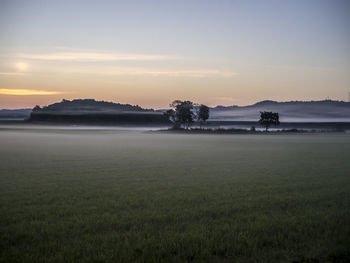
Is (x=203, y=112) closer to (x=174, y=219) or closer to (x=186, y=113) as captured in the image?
(x=186, y=113)

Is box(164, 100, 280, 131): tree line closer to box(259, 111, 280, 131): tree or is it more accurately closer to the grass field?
box(259, 111, 280, 131): tree

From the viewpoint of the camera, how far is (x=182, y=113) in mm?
138750

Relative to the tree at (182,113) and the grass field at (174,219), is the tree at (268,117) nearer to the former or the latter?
the tree at (182,113)

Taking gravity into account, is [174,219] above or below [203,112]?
below

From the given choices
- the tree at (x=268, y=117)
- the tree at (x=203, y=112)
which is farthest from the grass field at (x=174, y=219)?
the tree at (x=203, y=112)

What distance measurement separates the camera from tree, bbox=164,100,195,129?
456ft

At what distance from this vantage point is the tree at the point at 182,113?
13900cm

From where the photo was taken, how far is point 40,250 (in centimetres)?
809

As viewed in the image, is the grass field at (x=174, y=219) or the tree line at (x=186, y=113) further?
the tree line at (x=186, y=113)

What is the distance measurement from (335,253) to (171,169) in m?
15.4

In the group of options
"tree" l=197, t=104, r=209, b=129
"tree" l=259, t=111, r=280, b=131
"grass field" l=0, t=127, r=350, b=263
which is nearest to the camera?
"grass field" l=0, t=127, r=350, b=263

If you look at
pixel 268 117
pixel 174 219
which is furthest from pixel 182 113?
pixel 174 219

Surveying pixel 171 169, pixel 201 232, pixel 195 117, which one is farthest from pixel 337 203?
pixel 195 117

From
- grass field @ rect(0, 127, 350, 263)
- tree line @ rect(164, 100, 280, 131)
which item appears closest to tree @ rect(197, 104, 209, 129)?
tree line @ rect(164, 100, 280, 131)
